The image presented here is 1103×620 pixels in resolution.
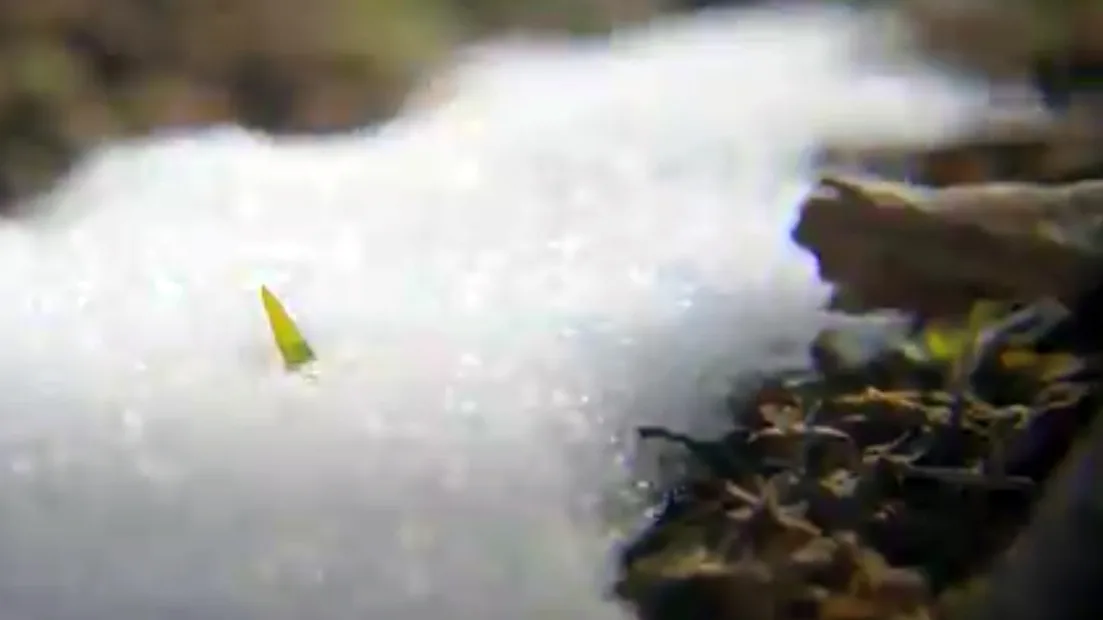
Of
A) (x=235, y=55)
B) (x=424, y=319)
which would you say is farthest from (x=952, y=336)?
(x=235, y=55)

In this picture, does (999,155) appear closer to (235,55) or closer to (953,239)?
(953,239)

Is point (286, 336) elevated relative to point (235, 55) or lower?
lower

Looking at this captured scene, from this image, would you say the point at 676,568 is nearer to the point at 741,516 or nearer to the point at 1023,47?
the point at 741,516

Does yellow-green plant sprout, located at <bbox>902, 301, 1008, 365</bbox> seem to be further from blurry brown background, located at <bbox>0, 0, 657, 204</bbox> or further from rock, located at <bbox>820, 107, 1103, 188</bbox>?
blurry brown background, located at <bbox>0, 0, 657, 204</bbox>

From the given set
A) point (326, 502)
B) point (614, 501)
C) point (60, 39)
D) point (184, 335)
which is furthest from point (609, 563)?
point (60, 39)

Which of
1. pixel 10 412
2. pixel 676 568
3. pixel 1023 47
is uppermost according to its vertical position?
pixel 1023 47

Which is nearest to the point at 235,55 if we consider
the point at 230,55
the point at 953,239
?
the point at 230,55
